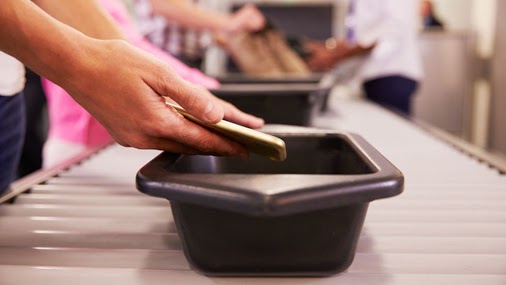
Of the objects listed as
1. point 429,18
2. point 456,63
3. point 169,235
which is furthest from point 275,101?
point 429,18

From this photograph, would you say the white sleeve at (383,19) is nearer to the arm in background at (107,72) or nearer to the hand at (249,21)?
the hand at (249,21)

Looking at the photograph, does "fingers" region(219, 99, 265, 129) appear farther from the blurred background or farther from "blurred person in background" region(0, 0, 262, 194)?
the blurred background

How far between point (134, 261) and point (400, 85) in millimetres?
2075

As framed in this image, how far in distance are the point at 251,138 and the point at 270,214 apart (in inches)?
5.6

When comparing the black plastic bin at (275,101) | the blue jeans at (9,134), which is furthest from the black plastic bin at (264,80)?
the blue jeans at (9,134)

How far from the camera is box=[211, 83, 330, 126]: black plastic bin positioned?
1208 millimetres

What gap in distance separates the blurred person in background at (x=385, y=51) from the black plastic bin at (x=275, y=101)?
1072mm

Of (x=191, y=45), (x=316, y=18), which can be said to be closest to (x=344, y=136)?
(x=191, y=45)

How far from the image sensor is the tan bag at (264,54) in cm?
199

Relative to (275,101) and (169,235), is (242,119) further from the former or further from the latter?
(275,101)

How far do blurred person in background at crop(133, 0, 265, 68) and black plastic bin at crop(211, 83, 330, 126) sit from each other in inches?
31.8

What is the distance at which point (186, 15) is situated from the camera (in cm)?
195

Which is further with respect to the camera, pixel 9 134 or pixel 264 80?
pixel 264 80

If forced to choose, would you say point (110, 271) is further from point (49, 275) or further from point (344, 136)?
point (344, 136)
